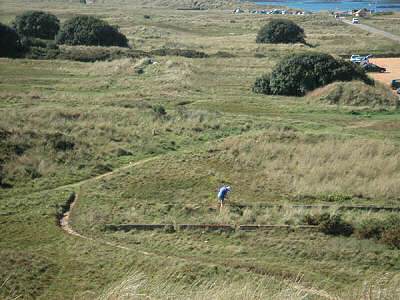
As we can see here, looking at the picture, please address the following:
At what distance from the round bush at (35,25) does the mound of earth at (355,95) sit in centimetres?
4925

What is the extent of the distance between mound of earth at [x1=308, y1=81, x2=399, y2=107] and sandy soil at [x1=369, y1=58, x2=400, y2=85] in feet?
38.5

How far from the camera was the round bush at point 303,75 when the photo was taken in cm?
4775

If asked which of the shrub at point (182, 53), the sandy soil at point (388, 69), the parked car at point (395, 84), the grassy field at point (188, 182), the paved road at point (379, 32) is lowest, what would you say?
the sandy soil at point (388, 69)

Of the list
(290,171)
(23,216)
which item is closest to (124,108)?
(290,171)

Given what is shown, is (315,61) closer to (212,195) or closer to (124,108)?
(124,108)

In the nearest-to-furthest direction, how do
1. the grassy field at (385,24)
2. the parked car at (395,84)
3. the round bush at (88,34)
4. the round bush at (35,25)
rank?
the parked car at (395,84), the round bush at (88,34), the round bush at (35,25), the grassy field at (385,24)

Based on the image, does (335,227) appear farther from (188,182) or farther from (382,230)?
(188,182)

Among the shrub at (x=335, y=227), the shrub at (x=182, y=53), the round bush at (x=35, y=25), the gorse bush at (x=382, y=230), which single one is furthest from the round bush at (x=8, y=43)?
the gorse bush at (x=382, y=230)

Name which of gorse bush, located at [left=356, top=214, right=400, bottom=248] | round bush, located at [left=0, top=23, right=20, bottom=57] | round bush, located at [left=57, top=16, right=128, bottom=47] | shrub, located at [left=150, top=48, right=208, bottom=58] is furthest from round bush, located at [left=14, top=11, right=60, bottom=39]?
gorse bush, located at [left=356, top=214, right=400, bottom=248]

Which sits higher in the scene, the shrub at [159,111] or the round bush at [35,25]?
the round bush at [35,25]

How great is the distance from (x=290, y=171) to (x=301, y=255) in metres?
9.07

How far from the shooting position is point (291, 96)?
157ft

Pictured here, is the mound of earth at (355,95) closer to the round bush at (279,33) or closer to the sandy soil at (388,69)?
the sandy soil at (388,69)

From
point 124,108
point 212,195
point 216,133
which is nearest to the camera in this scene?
point 212,195
